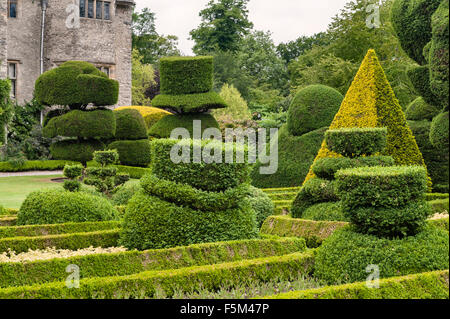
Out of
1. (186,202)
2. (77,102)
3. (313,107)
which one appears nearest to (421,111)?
(313,107)

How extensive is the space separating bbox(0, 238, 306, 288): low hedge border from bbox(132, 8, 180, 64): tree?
4191 cm

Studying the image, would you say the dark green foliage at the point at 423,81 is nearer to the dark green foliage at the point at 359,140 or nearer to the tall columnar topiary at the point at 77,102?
the dark green foliage at the point at 359,140

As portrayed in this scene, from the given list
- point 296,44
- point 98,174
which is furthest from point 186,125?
point 296,44

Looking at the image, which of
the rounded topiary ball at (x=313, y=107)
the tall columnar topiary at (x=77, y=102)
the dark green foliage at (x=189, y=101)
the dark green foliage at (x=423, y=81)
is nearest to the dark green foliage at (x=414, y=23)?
the dark green foliage at (x=423, y=81)

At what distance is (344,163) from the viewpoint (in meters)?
9.44

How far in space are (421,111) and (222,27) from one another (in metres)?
36.6

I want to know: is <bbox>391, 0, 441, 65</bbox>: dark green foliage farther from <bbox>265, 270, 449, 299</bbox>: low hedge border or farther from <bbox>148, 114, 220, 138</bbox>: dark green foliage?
<bbox>148, 114, 220, 138</bbox>: dark green foliage

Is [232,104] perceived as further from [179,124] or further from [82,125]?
[82,125]

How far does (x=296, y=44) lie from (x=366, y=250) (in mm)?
48492

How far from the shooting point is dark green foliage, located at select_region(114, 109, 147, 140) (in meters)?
23.1

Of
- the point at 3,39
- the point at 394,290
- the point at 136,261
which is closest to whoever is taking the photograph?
the point at 394,290

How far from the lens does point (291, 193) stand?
1416 centimetres
